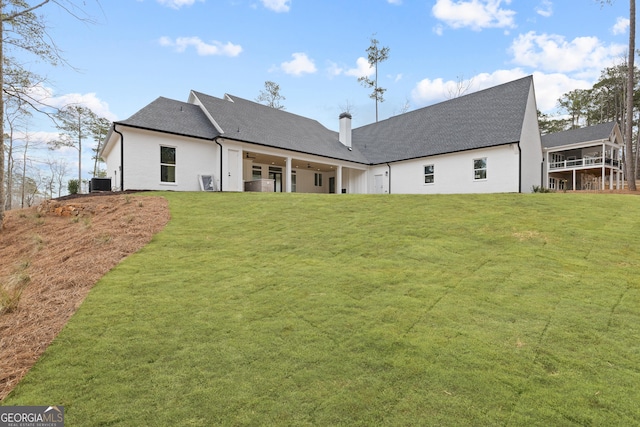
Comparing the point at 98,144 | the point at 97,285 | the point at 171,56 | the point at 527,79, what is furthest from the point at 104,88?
the point at 98,144

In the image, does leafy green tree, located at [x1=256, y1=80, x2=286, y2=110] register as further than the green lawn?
Yes

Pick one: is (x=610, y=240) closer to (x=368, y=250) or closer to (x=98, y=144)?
(x=368, y=250)

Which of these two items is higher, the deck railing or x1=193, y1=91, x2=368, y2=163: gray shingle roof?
x1=193, y1=91, x2=368, y2=163: gray shingle roof

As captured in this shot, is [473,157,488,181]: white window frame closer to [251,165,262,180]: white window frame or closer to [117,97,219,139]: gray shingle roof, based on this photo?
[251,165,262,180]: white window frame

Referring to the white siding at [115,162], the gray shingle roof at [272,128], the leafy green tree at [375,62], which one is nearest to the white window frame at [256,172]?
the gray shingle roof at [272,128]

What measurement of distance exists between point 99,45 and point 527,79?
73.3 feet

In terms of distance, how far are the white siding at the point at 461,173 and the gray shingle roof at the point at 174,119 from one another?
12.5 metres

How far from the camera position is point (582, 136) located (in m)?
28.5

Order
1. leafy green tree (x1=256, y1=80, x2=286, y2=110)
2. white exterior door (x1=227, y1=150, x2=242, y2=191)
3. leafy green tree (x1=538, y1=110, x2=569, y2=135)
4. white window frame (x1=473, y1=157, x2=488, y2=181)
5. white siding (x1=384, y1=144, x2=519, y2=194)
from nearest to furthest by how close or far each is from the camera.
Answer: white exterior door (x1=227, y1=150, x2=242, y2=191) → white siding (x1=384, y1=144, x2=519, y2=194) → white window frame (x1=473, y1=157, x2=488, y2=181) → leafy green tree (x1=256, y1=80, x2=286, y2=110) → leafy green tree (x1=538, y1=110, x2=569, y2=135)

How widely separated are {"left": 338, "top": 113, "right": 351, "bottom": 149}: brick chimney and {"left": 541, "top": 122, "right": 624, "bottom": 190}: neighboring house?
17.3 metres

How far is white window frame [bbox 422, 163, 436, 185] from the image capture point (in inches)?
758

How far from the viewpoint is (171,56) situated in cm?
1744

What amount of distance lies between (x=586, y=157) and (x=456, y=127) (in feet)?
66.7

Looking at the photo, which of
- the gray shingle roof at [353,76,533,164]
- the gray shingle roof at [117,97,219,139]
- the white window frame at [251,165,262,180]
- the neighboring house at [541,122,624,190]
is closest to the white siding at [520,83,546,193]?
the gray shingle roof at [353,76,533,164]
